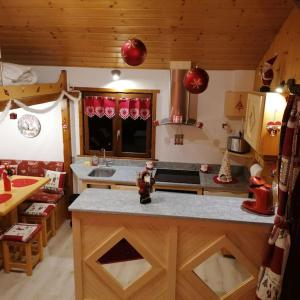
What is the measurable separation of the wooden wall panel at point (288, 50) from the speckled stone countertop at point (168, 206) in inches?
54.0

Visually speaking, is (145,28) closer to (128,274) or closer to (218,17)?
(218,17)

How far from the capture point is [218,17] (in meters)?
3.20

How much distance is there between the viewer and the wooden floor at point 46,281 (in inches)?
120

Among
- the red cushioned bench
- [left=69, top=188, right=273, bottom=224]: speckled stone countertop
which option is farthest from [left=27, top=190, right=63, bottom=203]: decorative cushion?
[left=69, top=188, right=273, bottom=224]: speckled stone countertop

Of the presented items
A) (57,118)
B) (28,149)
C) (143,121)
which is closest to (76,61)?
(57,118)

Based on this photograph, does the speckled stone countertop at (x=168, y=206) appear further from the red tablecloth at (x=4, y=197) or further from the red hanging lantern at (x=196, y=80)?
the red tablecloth at (x=4, y=197)

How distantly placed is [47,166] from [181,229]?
3.29m

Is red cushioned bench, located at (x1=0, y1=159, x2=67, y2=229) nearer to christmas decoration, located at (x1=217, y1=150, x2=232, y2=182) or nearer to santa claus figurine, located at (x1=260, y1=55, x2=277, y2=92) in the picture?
christmas decoration, located at (x1=217, y1=150, x2=232, y2=182)

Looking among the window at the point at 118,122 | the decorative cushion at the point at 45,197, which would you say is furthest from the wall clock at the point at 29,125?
the decorative cushion at the point at 45,197

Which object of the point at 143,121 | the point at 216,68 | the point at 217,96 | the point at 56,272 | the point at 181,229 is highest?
the point at 216,68

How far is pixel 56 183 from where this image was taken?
14.8 ft

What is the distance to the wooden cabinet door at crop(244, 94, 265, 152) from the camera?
9.14 feet

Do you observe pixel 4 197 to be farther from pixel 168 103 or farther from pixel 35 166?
pixel 168 103

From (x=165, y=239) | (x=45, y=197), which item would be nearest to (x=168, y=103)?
(x=45, y=197)
